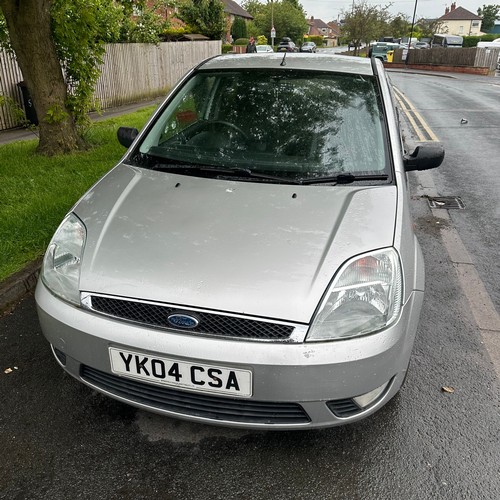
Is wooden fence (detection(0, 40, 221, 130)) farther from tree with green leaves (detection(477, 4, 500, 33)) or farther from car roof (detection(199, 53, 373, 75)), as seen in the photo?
tree with green leaves (detection(477, 4, 500, 33))

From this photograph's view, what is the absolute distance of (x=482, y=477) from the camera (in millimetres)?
2121

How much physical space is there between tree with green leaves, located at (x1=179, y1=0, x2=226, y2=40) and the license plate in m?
31.9

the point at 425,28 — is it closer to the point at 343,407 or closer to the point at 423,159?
the point at 423,159

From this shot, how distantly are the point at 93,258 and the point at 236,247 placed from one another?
0.66 metres

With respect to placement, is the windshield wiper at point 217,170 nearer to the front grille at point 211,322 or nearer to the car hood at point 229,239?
the car hood at point 229,239

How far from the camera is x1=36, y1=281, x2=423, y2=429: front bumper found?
189cm

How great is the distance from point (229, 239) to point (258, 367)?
24.5 inches

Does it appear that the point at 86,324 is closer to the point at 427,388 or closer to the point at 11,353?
the point at 11,353

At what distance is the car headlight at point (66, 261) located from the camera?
2219 mm

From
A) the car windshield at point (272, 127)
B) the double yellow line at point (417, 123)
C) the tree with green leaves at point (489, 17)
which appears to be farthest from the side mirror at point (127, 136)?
the tree with green leaves at point (489, 17)

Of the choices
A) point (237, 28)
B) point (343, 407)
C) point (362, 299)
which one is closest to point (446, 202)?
point (362, 299)

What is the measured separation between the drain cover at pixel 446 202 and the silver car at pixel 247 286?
3252 mm

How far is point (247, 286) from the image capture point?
6.51ft

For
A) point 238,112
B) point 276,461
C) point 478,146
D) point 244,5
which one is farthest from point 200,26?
point 244,5
